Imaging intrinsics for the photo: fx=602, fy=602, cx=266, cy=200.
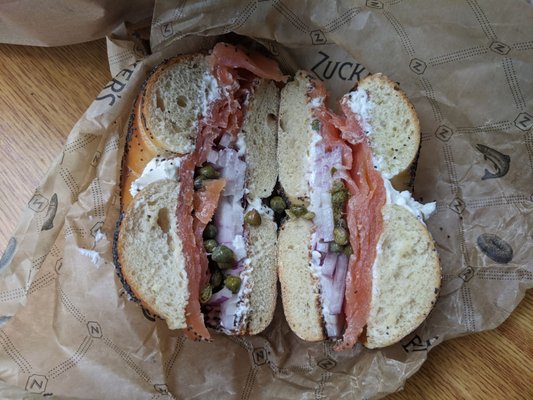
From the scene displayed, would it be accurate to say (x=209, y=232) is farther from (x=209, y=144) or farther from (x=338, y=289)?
(x=338, y=289)

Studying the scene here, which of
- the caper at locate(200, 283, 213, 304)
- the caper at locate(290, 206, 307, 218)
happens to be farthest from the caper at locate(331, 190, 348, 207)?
the caper at locate(200, 283, 213, 304)

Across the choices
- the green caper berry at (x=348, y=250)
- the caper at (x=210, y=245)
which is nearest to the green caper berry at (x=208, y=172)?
the caper at (x=210, y=245)

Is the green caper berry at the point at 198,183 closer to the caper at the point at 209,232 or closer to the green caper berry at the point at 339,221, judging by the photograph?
the caper at the point at 209,232

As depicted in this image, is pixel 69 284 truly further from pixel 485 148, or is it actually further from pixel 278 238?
pixel 485 148

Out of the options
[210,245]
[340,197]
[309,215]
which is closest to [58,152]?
[210,245]

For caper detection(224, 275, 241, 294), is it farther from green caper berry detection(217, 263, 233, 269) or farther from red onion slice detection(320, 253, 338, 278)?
red onion slice detection(320, 253, 338, 278)

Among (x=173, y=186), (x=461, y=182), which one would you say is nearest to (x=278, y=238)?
(x=173, y=186)
